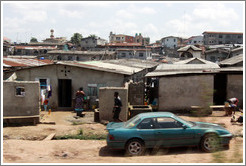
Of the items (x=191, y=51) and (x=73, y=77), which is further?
(x=191, y=51)

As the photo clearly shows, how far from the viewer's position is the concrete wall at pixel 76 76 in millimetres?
14586

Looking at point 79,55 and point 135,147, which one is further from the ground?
point 79,55

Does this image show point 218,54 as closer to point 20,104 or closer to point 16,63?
point 16,63

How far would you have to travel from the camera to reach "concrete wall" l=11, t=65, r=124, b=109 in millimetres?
14586

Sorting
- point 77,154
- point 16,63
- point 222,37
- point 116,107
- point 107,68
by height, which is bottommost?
point 77,154

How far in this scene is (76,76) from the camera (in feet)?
48.2

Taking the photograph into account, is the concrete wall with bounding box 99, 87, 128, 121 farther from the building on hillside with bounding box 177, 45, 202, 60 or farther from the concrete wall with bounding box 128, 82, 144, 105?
the building on hillside with bounding box 177, 45, 202, 60

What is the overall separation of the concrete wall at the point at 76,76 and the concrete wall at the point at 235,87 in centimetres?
559

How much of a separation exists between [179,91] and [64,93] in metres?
6.68

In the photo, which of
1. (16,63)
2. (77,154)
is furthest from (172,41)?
(77,154)

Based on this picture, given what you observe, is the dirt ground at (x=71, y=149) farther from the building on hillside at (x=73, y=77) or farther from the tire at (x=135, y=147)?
the building on hillside at (x=73, y=77)

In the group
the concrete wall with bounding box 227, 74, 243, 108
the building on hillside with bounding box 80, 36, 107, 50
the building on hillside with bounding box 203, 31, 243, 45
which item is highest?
the building on hillside with bounding box 203, 31, 243, 45

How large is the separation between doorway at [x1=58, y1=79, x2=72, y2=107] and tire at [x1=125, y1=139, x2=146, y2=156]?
28.1ft

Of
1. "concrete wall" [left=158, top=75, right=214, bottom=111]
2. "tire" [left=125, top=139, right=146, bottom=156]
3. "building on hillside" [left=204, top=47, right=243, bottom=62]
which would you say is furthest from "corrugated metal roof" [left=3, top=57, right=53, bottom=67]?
"building on hillside" [left=204, top=47, right=243, bottom=62]
